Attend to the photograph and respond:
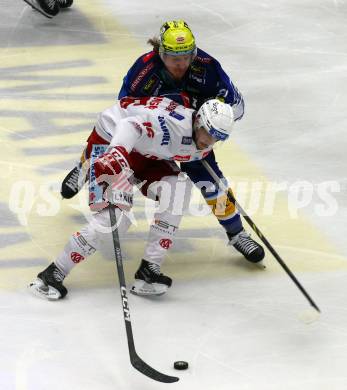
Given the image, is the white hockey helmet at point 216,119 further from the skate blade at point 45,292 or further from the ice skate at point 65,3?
the ice skate at point 65,3

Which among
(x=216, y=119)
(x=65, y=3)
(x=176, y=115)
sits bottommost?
(x=65, y=3)

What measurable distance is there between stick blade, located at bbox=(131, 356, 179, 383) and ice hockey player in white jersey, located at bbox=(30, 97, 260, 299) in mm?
873

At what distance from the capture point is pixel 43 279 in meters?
5.58

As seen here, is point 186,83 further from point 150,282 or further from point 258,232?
point 150,282

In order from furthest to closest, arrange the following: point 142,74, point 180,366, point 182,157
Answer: point 142,74, point 182,157, point 180,366

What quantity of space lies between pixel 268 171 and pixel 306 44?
2972 mm

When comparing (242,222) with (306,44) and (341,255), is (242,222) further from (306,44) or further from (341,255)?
(306,44)

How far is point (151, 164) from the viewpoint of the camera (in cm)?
581

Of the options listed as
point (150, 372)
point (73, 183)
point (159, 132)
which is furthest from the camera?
point (73, 183)

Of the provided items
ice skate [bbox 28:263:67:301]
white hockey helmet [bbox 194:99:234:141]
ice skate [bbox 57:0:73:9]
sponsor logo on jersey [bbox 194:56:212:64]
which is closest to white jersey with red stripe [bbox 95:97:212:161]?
white hockey helmet [bbox 194:99:234:141]

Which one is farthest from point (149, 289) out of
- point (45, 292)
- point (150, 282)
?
point (45, 292)

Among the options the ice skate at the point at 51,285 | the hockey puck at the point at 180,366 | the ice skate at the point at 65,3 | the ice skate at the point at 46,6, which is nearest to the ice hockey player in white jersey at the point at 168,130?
the ice skate at the point at 51,285

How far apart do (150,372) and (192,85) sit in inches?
74.0

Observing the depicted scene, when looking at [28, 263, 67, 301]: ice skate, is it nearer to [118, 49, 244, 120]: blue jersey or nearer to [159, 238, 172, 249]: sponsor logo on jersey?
[159, 238, 172, 249]: sponsor logo on jersey
